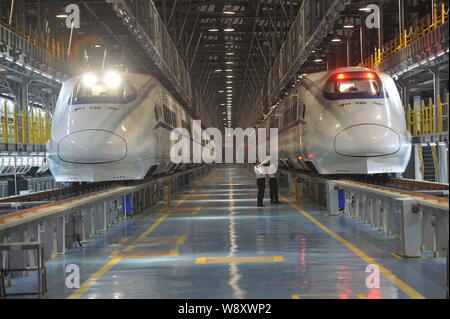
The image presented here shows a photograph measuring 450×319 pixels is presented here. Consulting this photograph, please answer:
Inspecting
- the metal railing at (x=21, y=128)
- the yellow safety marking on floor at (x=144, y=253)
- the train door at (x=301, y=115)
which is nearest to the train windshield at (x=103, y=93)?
the metal railing at (x=21, y=128)

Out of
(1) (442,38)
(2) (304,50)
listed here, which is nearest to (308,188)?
(2) (304,50)

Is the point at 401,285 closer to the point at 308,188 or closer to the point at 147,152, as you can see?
the point at 147,152

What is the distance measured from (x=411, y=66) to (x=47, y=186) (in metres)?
22.0

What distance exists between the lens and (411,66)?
27.2 metres

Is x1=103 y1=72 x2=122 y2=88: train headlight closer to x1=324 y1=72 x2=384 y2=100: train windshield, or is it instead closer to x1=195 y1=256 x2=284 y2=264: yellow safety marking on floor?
x1=324 y1=72 x2=384 y2=100: train windshield

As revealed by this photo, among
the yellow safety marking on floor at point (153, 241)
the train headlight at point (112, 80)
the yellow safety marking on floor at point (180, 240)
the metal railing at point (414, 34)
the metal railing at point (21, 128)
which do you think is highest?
the metal railing at point (414, 34)

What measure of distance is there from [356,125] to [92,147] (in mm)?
6707

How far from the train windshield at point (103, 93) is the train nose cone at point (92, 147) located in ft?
3.69

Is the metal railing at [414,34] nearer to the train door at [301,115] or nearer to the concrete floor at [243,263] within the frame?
the train door at [301,115]

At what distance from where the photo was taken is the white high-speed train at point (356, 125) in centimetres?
2031

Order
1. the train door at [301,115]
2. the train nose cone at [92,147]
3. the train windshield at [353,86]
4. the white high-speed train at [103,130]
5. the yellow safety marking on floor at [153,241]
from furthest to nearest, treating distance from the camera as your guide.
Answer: the train door at [301,115] < the train windshield at [353,86] < the white high-speed train at [103,130] < the train nose cone at [92,147] < the yellow safety marking on floor at [153,241]

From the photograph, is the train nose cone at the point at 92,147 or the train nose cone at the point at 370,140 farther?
the train nose cone at the point at 370,140

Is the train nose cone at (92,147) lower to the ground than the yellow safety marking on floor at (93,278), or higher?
higher
